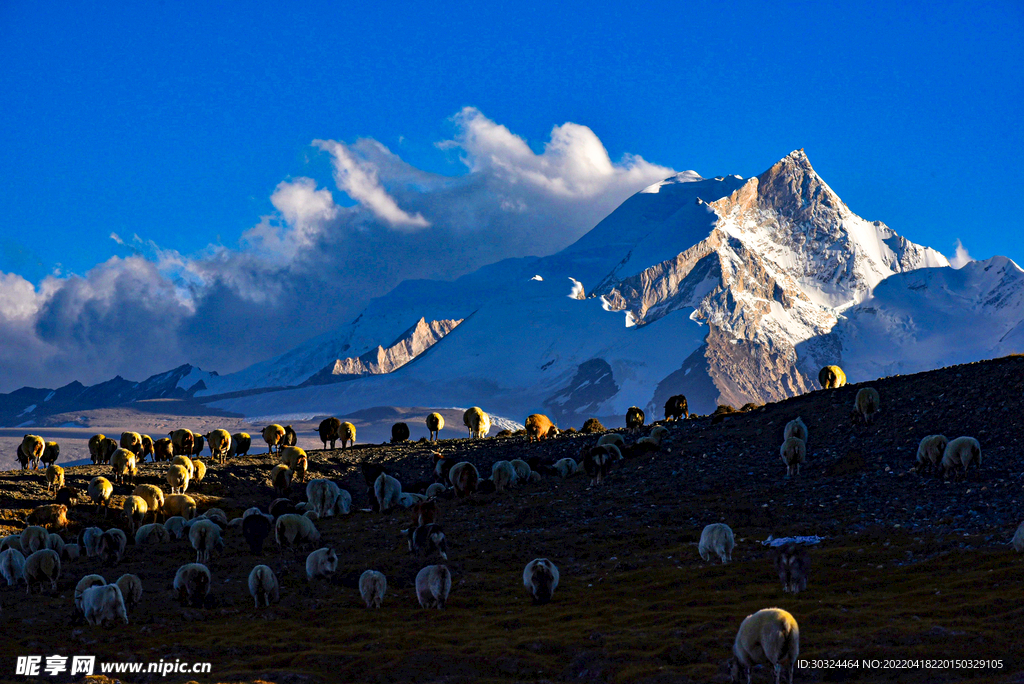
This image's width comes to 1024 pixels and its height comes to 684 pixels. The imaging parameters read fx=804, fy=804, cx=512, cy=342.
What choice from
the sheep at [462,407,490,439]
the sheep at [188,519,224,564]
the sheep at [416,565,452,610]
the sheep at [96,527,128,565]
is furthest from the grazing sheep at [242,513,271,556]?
the sheep at [462,407,490,439]

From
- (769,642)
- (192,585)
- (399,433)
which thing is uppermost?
(399,433)

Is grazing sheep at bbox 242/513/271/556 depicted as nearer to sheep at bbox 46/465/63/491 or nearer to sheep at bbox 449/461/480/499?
sheep at bbox 449/461/480/499

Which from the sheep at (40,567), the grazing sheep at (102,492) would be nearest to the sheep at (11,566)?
the sheep at (40,567)

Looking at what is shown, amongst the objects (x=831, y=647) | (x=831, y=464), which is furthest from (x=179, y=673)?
(x=831, y=464)

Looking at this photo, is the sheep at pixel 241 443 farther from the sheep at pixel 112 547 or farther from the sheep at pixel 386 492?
the sheep at pixel 112 547

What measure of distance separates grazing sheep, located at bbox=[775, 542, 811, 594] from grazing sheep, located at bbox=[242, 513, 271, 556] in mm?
23134

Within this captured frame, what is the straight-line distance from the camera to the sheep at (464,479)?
47094 millimetres

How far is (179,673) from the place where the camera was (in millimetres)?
19547

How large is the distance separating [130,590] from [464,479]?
22.6 m

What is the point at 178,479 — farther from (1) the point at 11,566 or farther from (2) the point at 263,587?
(2) the point at 263,587

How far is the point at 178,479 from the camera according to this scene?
5178cm

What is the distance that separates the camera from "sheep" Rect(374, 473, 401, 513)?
44.8m

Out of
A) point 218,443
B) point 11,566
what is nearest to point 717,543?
point 11,566

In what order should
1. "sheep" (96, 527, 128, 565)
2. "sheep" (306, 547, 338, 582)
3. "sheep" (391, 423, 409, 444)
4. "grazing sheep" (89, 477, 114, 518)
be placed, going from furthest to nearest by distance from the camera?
"sheep" (391, 423, 409, 444), "grazing sheep" (89, 477, 114, 518), "sheep" (96, 527, 128, 565), "sheep" (306, 547, 338, 582)
